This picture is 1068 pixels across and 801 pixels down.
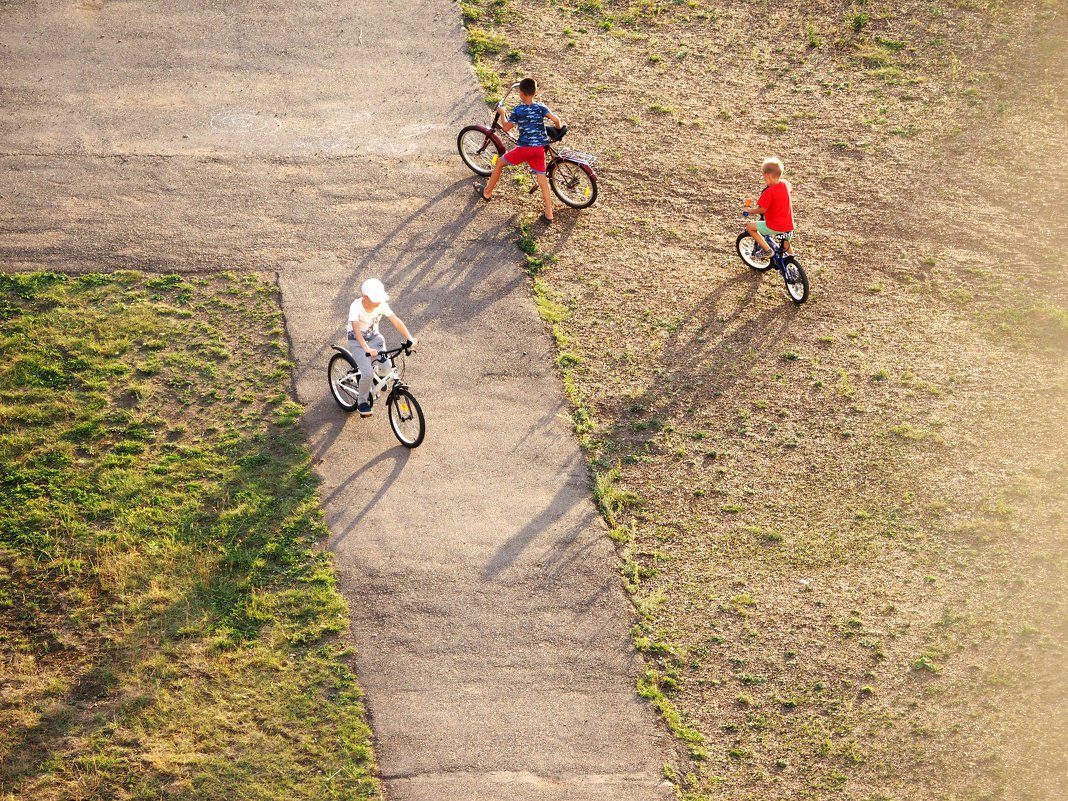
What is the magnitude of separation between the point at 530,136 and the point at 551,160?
2.43 feet

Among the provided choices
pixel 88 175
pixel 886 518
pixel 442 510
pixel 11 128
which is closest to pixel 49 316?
pixel 88 175

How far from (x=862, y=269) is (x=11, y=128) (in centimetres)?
1355

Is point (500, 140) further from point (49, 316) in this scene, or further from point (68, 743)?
point (68, 743)

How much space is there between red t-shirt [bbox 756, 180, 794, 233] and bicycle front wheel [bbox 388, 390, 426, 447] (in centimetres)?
575

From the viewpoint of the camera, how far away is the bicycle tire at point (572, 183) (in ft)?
46.6

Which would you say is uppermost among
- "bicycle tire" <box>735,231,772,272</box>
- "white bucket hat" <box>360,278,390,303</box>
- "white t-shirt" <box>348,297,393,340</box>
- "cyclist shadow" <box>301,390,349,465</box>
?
"bicycle tire" <box>735,231,772,272</box>

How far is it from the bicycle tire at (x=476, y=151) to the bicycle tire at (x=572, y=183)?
41.5 inches

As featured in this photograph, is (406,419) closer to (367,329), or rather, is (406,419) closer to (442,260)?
(367,329)

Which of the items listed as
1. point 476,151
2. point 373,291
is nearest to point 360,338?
point 373,291

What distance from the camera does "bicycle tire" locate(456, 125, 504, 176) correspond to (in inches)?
581

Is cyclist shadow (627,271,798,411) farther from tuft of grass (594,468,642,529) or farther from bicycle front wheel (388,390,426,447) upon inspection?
bicycle front wheel (388,390,426,447)

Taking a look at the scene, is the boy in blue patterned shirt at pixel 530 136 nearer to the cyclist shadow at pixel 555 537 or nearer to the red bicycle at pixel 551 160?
the red bicycle at pixel 551 160

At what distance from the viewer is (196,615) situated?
9.31 meters

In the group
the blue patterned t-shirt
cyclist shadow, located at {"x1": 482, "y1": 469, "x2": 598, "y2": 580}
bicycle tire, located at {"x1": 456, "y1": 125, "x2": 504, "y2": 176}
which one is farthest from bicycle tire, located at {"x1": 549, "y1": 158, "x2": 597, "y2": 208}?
cyclist shadow, located at {"x1": 482, "y1": 469, "x2": 598, "y2": 580}
